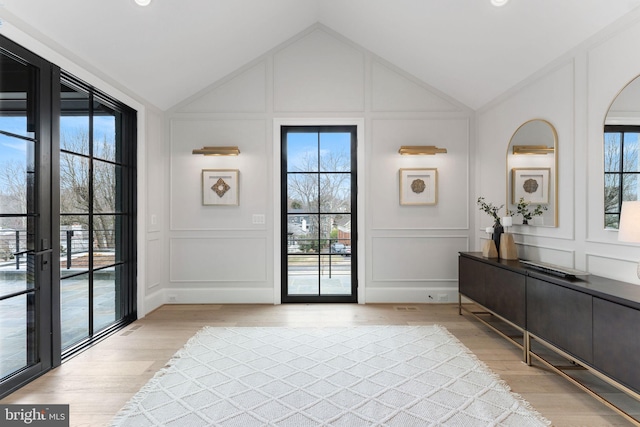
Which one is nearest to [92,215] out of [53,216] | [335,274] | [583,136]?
[53,216]

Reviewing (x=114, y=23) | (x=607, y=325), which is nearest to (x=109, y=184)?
(x=114, y=23)

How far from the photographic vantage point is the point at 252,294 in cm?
404

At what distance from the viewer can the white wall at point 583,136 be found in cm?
217

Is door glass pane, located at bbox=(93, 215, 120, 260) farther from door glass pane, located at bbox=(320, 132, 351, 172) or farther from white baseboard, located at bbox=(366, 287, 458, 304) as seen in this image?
white baseboard, located at bbox=(366, 287, 458, 304)

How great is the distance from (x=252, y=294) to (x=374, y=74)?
3.10 metres

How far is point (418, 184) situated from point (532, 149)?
1247mm

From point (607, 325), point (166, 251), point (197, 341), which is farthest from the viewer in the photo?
point (166, 251)

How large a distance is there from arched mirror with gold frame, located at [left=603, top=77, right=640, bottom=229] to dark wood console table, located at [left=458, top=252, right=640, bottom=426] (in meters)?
0.54

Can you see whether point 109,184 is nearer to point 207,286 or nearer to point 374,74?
point 207,286

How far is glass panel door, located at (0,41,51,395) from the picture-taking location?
6.77ft

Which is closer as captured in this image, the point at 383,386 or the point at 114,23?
the point at 383,386

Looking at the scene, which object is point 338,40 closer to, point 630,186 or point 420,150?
point 420,150

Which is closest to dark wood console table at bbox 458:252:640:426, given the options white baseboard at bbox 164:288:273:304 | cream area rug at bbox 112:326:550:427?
cream area rug at bbox 112:326:550:427

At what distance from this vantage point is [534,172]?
9.86 ft
